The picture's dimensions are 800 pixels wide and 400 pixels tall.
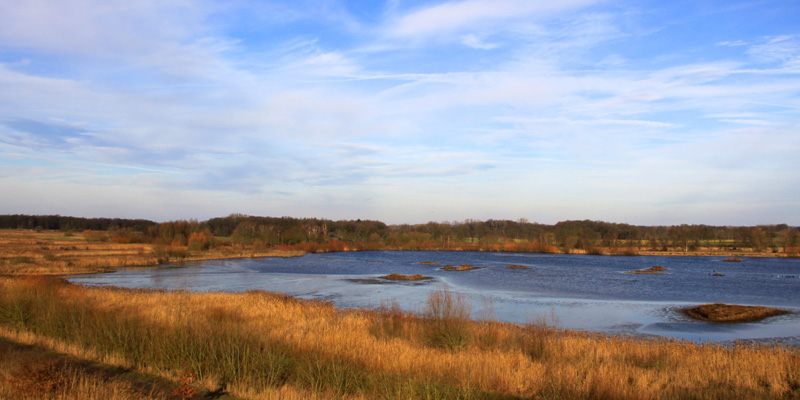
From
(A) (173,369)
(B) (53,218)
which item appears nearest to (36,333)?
(A) (173,369)

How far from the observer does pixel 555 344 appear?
12398 millimetres

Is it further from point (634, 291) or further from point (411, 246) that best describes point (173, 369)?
point (411, 246)

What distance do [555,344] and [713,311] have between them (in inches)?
605

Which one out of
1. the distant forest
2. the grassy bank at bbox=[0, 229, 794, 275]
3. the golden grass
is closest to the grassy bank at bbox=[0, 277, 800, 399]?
the golden grass

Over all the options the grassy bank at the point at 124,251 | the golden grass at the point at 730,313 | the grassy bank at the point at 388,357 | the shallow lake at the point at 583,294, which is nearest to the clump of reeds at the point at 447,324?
the grassy bank at the point at 388,357

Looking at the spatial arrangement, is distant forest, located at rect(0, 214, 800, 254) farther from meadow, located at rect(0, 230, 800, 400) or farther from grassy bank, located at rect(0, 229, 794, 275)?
meadow, located at rect(0, 230, 800, 400)

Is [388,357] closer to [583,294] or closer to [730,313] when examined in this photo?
[730,313]

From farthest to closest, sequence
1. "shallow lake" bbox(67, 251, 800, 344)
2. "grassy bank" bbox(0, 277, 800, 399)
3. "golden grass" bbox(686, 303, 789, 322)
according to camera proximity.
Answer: "golden grass" bbox(686, 303, 789, 322), "shallow lake" bbox(67, 251, 800, 344), "grassy bank" bbox(0, 277, 800, 399)

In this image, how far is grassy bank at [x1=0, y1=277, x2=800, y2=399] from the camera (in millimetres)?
8500

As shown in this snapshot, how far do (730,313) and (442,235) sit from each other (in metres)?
97.3

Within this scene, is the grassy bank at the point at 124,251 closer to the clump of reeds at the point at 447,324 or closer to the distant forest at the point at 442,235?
the distant forest at the point at 442,235

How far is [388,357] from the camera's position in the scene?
1035 centimetres

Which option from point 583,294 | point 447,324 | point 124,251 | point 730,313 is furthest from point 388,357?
point 124,251

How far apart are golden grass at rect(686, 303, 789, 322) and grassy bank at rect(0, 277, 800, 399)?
37.5 ft
